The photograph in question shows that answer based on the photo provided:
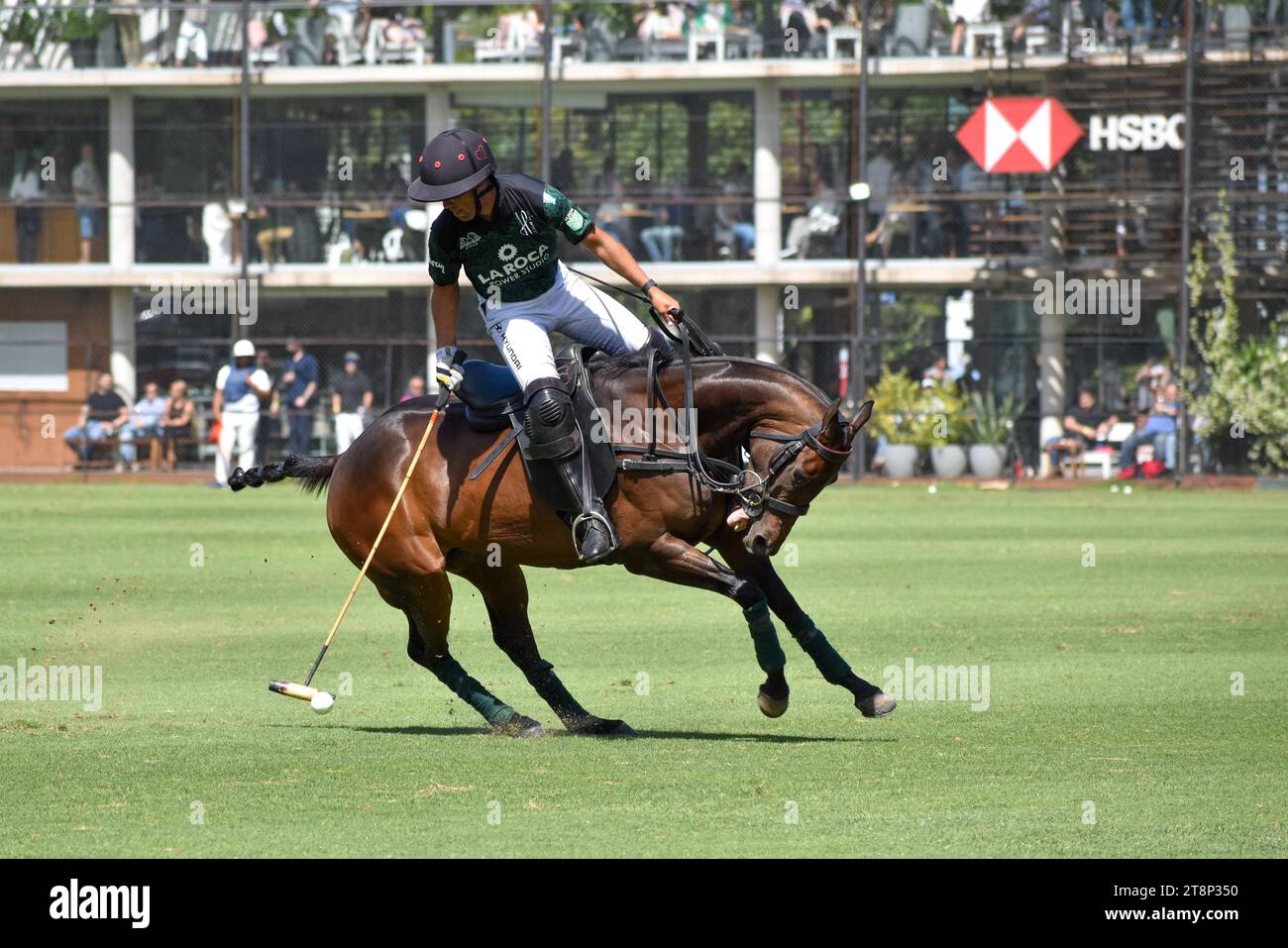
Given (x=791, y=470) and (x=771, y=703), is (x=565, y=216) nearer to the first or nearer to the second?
(x=791, y=470)

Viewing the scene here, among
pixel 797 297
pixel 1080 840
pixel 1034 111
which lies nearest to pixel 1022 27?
pixel 1034 111

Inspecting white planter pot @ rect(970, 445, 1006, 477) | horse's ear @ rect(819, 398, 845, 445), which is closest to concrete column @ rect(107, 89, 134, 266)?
white planter pot @ rect(970, 445, 1006, 477)

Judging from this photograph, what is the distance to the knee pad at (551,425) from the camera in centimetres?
1016

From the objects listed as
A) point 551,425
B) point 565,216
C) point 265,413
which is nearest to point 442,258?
point 565,216

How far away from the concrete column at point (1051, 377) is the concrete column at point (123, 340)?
64.3 feet

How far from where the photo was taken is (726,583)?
991cm

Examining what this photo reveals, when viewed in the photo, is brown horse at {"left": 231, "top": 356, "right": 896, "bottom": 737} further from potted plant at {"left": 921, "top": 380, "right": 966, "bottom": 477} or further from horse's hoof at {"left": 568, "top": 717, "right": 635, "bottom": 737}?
potted plant at {"left": 921, "top": 380, "right": 966, "bottom": 477}

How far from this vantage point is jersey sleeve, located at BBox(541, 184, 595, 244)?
10.4 m

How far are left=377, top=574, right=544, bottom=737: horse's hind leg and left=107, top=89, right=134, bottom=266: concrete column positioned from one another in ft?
113

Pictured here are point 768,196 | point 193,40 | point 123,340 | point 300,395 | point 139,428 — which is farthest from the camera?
point 123,340

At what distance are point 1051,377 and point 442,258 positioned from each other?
30.3 m

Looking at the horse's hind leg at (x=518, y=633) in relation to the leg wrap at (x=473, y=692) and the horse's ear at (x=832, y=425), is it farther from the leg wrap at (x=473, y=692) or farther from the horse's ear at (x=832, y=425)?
the horse's ear at (x=832, y=425)
